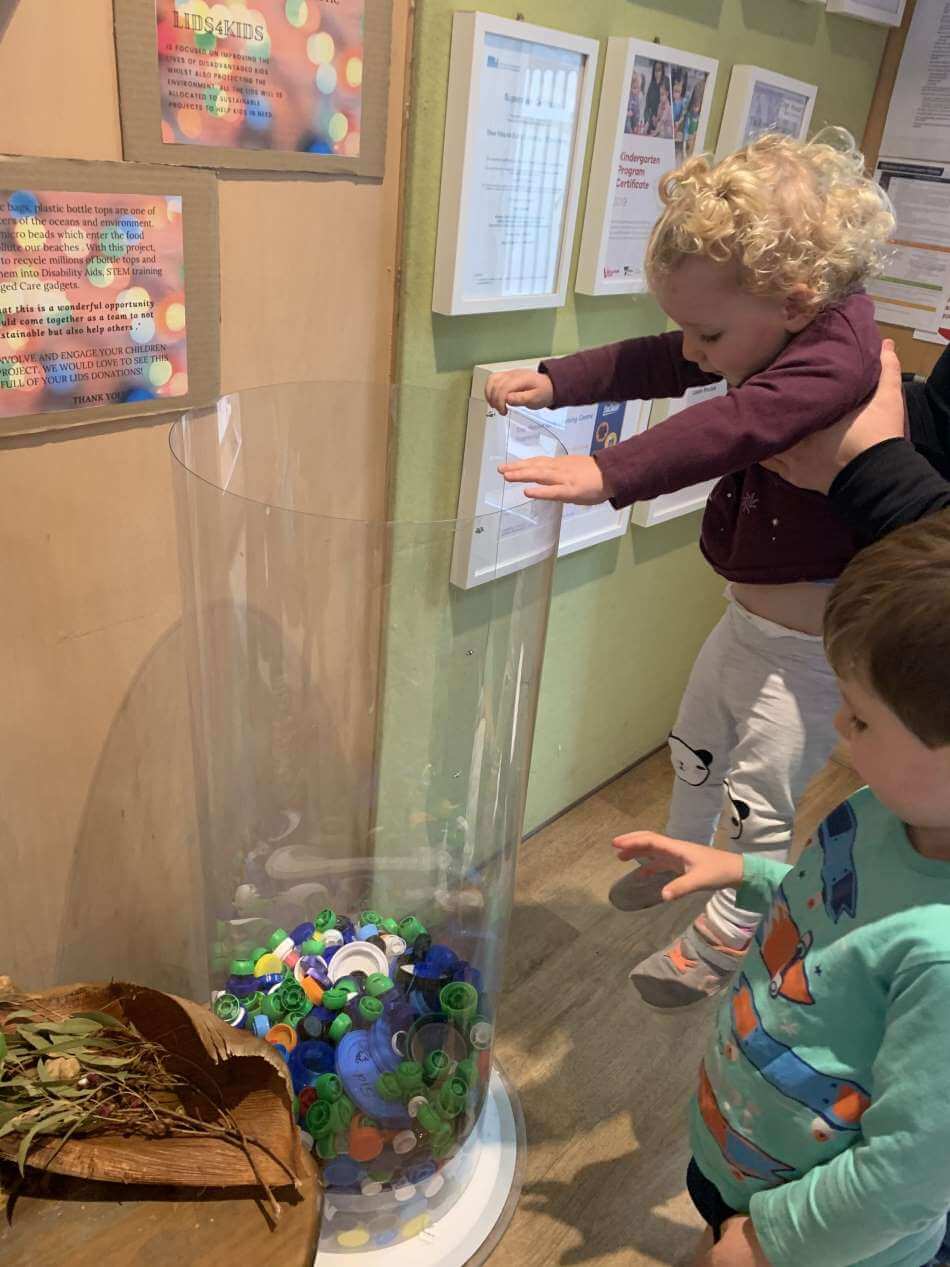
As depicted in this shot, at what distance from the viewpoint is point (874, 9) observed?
1804mm

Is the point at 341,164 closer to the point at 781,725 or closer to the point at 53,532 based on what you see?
the point at 53,532

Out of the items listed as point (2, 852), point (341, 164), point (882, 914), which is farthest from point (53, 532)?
point (882, 914)

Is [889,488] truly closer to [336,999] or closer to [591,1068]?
[336,999]

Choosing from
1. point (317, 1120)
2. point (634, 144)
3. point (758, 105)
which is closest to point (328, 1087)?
point (317, 1120)

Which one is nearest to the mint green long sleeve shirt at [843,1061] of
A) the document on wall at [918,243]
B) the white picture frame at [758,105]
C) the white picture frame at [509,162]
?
the white picture frame at [509,162]

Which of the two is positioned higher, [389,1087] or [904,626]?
[904,626]

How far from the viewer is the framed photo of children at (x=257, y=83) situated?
A: 89 centimetres

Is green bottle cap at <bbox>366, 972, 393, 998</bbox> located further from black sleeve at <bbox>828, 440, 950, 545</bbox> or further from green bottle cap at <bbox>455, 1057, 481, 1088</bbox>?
black sleeve at <bbox>828, 440, 950, 545</bbox>

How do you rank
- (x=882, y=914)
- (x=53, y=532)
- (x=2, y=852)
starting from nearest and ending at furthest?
1. (x=882, y=914)
2. (x=53, y=532)
3. (x=2, y=852)

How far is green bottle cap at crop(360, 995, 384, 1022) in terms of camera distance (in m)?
1.19

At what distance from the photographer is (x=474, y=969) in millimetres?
1288

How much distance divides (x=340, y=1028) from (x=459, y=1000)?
154mm

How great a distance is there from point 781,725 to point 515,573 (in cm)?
49

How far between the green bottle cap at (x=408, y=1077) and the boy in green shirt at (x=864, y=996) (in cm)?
38
